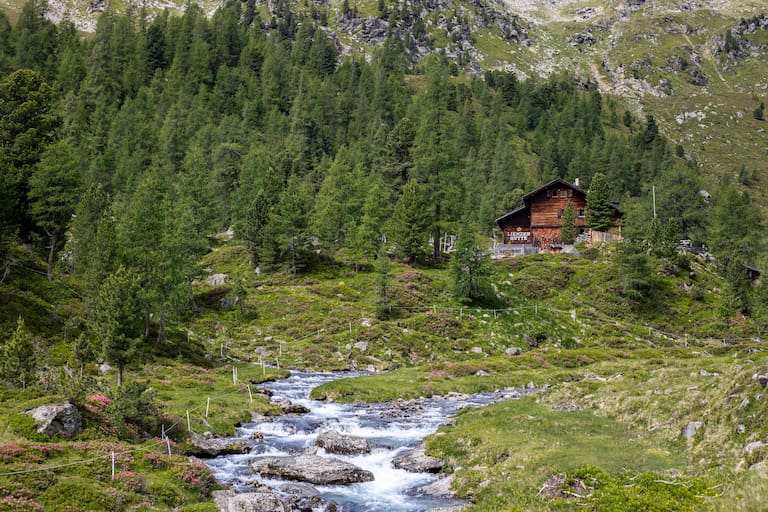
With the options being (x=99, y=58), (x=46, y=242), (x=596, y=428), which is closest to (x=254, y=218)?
(x=46, y=242)

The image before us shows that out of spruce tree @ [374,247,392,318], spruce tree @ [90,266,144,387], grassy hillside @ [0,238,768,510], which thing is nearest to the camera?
grassy hillside @ [0,238,768,510]

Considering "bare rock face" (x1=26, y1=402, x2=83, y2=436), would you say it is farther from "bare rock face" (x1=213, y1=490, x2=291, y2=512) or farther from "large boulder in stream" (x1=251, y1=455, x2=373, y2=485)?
"large boulder in stream" (x1=251, y1=455, x2=373, y2=485)

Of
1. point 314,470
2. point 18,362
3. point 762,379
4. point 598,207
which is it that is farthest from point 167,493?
point 598,207

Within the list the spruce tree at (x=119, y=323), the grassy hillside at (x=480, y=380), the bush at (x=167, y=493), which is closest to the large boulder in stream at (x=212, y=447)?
the grassy hillside at (x=480, y=380)

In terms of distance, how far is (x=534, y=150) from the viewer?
168625 millimetres

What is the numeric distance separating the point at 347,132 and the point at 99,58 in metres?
73.0

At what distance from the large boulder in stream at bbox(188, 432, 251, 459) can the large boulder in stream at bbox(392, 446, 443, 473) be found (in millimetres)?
7625

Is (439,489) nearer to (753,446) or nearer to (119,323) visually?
(753,446)

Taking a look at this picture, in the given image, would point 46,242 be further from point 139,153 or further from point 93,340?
point 139,153

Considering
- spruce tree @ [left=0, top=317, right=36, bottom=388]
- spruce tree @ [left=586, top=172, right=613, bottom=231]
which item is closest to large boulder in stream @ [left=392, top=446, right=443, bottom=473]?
spruce tree @ [left=0, top=317, right=36, bottom=388]

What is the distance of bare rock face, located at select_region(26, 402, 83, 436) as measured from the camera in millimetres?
21891

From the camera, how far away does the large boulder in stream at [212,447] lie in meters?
26.0

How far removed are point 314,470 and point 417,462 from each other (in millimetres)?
4657

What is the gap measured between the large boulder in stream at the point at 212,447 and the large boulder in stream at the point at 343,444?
3714 mm
